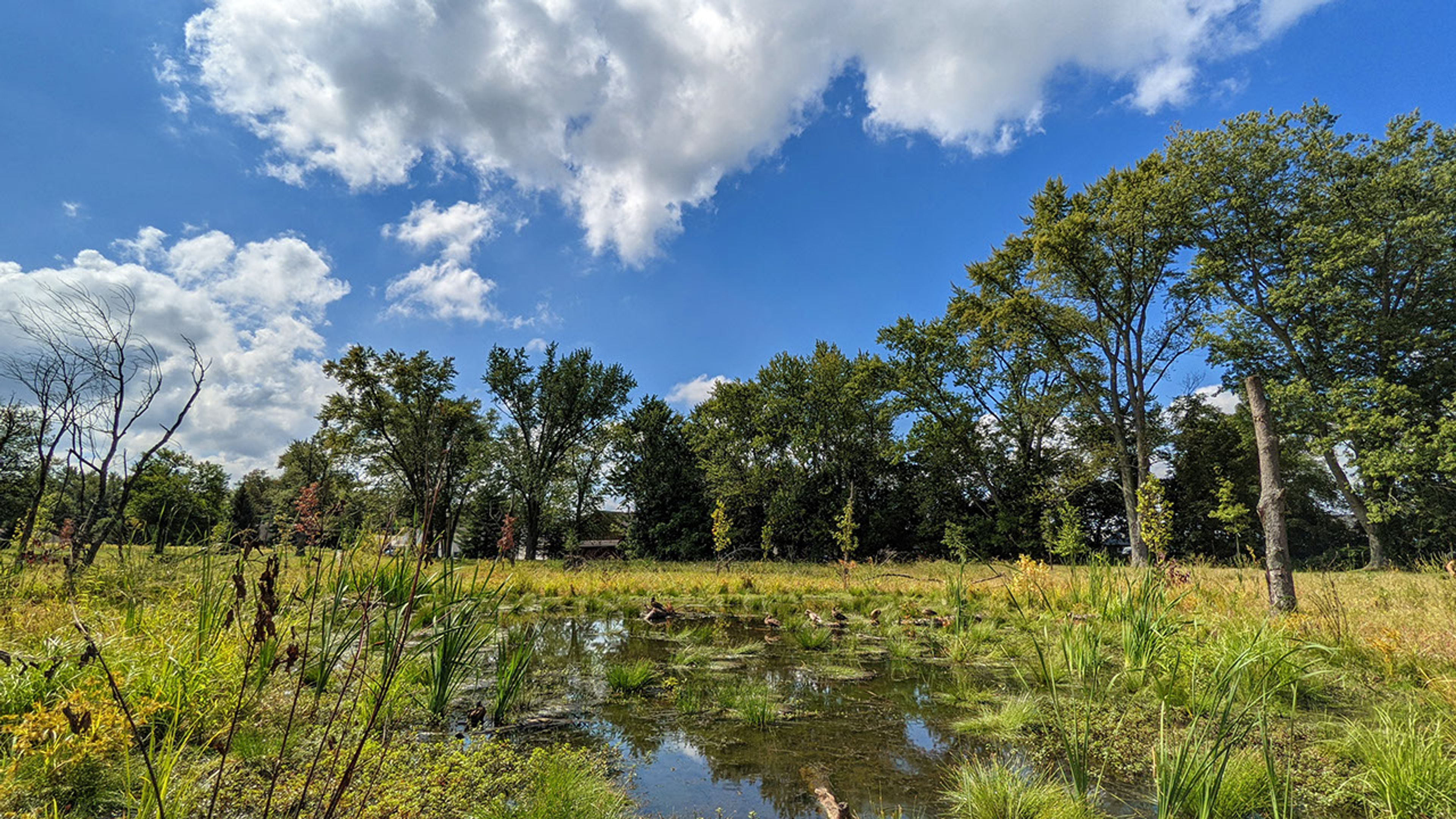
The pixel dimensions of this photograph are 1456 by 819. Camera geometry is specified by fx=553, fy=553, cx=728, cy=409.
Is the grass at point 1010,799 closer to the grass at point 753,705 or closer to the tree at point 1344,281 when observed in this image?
the grass at point 753,705

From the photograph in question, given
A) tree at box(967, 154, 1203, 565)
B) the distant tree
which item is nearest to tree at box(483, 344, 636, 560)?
the distant tree

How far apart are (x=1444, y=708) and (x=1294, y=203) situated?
24.6 m

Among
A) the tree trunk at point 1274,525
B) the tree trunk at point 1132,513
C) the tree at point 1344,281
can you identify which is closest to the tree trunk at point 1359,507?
the tree at point 1344,281

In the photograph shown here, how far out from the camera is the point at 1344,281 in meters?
18.6

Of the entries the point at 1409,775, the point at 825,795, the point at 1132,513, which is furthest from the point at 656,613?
the point at 1132,513

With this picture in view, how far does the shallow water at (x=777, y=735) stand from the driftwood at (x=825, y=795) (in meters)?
0.04

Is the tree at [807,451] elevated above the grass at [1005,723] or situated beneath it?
elevated above

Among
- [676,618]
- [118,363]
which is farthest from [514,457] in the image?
[676,618]

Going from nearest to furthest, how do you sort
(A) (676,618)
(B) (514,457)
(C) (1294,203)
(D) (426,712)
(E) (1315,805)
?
(E) (1315,805)
(D) (426,712)
(A) (676,618)
(C) (1294,203)
(B) (514,457)

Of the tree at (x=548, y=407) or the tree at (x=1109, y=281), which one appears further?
the tree at (x=548, y=407)

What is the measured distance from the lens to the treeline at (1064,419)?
17453 mm

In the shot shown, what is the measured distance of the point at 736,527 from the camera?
3136 cm

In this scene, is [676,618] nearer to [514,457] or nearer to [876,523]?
[876,523]

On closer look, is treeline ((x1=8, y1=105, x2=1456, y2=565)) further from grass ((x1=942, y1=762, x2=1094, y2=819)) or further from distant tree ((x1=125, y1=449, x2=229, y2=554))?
grass ((x1=942, y1=762, x2=1094, y2=819))
